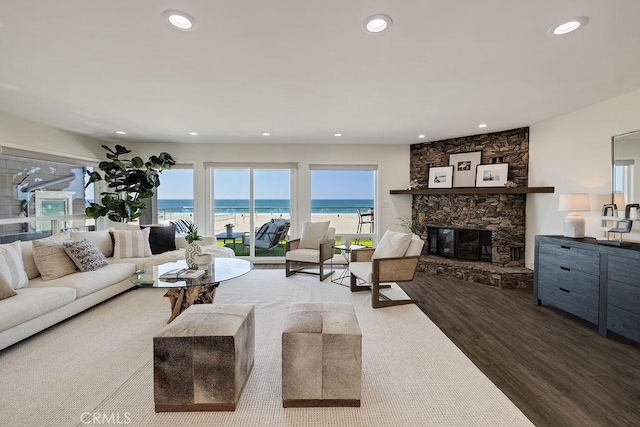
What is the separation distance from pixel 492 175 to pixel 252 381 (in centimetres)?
480

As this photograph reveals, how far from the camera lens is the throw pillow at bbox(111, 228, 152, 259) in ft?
14.0

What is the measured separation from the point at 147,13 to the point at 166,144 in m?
4.51

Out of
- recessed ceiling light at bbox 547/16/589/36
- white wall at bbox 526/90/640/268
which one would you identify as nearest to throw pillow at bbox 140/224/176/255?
recessed ceiling light at bbox 547/16/589/36

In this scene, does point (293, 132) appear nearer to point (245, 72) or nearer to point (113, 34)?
point (245, 72)

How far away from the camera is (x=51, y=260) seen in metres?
3.30

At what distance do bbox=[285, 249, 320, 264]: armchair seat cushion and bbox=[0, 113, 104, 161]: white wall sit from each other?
13.4 feet

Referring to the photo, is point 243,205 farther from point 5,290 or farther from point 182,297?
point 5,290

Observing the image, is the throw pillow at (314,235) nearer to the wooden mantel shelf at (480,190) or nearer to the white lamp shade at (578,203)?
the wooden mantel shelf at (480,190)

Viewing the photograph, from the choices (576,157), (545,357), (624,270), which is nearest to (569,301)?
(624,270)

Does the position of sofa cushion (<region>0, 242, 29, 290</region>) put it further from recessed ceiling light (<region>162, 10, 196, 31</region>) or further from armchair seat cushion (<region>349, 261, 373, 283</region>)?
armchair seat cushion (<region>349, 261, 373, 283</region>)

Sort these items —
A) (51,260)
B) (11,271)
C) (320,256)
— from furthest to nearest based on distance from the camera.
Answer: (320,256)
(51,260)
(11,271)

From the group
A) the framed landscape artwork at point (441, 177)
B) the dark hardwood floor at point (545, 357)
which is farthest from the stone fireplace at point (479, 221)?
the dark hardwood floor at point (545, 357)

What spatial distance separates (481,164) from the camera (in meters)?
5.04

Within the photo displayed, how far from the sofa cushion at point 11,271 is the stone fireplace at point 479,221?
5399 millimetres
